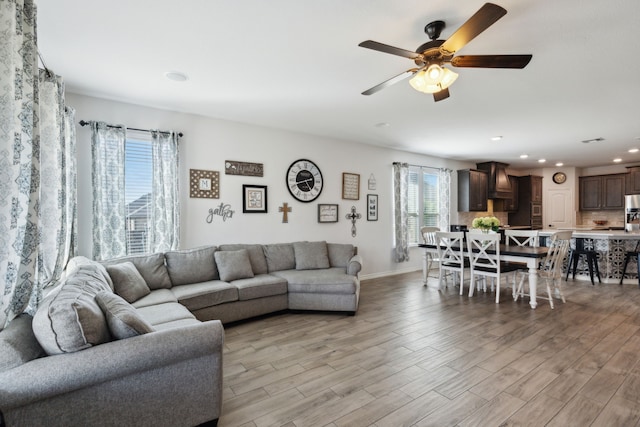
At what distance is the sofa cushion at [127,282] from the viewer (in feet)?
9.85

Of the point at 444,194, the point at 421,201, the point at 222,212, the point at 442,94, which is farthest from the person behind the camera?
the point at 444,194

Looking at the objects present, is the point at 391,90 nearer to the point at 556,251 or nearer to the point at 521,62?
the point at 521,62

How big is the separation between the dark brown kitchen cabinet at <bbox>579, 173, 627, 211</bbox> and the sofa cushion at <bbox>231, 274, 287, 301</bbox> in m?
9.19

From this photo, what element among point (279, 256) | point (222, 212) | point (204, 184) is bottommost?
point (279, 256)

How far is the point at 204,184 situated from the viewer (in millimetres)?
4359

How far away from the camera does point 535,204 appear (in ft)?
28.7

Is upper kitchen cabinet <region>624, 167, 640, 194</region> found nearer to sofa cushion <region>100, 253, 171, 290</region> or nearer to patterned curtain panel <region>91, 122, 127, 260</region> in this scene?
sofa cushion <region>100, 253, 171, 290</region>

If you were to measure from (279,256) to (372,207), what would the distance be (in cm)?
243

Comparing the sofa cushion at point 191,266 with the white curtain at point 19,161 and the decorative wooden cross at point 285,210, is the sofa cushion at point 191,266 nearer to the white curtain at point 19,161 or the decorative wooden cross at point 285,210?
the decorative wooden cross at point 285,210

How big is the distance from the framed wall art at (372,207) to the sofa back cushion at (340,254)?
1.40 m

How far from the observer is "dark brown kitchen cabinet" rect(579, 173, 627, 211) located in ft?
26.3

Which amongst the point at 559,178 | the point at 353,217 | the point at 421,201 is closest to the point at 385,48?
the point at 353,217

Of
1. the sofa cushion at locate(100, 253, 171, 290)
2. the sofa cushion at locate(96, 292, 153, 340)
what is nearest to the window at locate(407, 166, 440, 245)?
the sofa cushion at locate(100, 253, 171, 290)

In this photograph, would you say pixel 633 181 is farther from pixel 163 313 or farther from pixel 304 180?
pixel 163 313
